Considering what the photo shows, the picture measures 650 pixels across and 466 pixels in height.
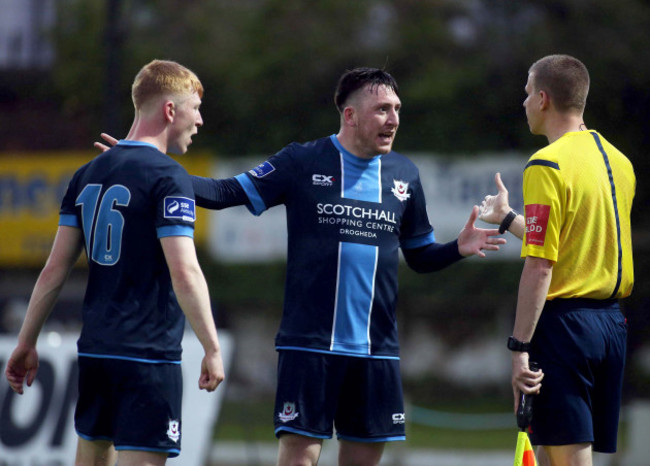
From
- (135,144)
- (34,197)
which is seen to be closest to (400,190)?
(135,144)

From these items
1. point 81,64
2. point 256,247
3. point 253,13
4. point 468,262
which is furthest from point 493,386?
point 81,64

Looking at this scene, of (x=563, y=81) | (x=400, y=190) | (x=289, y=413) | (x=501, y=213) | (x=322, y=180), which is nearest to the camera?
(x=563, y=81)

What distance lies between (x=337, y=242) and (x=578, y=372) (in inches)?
54.7

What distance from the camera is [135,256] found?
4758 millimetres

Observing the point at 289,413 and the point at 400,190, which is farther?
the point at 400,190

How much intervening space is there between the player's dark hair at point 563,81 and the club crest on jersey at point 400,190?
92 cm

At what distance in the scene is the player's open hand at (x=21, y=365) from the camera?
16.4 feet

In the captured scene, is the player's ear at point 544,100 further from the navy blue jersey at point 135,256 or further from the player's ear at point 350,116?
the navy blue jersey at point 135,256

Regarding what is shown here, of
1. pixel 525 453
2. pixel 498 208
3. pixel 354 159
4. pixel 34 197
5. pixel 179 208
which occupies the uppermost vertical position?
pixel 34 197

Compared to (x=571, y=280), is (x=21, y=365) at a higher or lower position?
lower

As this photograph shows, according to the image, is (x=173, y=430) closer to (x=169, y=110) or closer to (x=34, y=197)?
(x=169, y=110)

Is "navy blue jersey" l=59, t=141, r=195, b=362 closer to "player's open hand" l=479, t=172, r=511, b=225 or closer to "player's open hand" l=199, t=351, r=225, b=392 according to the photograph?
"player's open hand" l=199, t=351, r=225, b=392

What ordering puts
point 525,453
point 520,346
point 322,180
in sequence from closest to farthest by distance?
1. point 525,453
2. point 520,346
3. point 322,180

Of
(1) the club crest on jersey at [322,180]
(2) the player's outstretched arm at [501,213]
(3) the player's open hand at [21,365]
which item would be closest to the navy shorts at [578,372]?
(2) the player's outstretched arm at [501,213]
